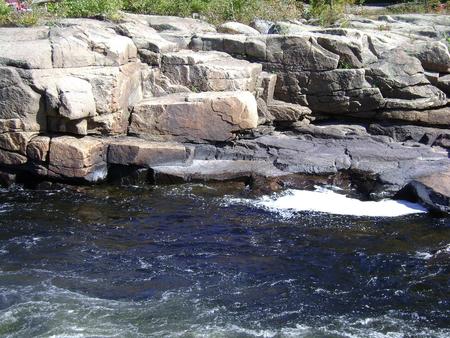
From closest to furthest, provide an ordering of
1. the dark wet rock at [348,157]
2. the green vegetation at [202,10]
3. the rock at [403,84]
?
the dark wet rock at [348,157] → the rock at [403,84] → the green vegetation at [202,10]

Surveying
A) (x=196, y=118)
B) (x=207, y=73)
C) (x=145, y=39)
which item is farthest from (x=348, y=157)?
(x=145, y=39)

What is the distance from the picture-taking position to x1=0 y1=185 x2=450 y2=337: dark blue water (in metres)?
6.08

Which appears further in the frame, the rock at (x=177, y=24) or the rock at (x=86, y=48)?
the rock at (x=177, y=24)

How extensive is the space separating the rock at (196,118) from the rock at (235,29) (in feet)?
9.05

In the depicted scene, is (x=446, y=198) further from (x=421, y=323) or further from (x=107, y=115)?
(x=107, y=115)

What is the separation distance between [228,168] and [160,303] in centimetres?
425

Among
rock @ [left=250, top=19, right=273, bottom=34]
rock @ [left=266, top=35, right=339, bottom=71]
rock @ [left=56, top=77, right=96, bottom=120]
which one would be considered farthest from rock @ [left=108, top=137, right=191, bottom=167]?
rock @ [left=250, top=19, right=273, bottom=34]

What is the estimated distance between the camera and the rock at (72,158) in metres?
9.84

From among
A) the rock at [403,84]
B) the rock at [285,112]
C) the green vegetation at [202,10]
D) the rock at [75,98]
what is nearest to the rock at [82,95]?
the rock at [75,98]

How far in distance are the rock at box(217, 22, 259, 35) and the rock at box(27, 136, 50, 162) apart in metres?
4.84

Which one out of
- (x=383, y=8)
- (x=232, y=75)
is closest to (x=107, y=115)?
(x=232, y=75)

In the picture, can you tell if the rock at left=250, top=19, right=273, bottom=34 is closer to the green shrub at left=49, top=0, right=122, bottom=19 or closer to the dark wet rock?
the green shrub at left=49, top=0, right=122, bottom=19

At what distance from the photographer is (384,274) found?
286 inches

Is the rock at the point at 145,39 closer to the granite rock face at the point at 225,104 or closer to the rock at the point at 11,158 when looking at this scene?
the granite rock face at the point at 225,104
